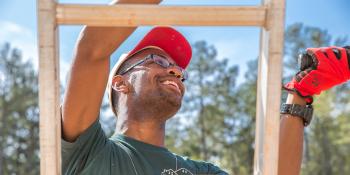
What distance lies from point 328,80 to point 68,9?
1623 millimetres

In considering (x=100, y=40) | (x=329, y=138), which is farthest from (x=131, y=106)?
(x=329, y=138)

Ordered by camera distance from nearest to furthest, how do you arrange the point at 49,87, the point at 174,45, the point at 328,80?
the point at 49,87 → the point at 328,80 → the point at 174,45

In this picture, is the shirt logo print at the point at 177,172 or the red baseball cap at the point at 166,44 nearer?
the shirt logo print at the point at 177,172

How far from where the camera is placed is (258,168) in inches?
64.1

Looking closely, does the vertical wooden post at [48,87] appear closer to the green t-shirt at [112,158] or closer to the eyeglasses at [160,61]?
the green t-shirt at [112,158]

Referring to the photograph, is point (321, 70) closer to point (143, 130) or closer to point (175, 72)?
point (175, 72)

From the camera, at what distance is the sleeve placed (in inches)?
94.4

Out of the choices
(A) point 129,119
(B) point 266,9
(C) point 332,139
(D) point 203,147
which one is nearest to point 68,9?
(B) point 266,9

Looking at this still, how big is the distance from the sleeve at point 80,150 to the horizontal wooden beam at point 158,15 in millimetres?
945

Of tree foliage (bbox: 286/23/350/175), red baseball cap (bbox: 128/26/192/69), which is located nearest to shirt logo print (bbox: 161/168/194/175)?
red baseball cap (bbox: 128/26/192/69)

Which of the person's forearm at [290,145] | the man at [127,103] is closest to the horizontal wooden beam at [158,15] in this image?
the man at [127,103]

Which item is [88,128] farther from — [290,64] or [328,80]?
[290,64]

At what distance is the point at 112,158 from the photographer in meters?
2.46

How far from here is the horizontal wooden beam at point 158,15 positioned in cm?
154
